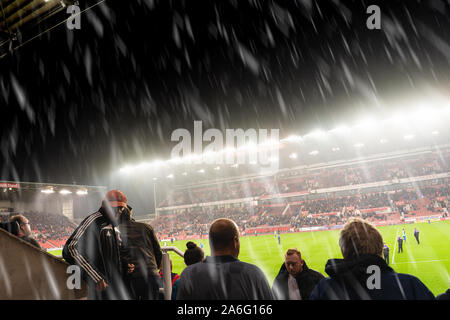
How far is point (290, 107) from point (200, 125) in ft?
15.9

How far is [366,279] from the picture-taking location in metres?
1.54

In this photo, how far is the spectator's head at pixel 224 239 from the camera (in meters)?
1.69

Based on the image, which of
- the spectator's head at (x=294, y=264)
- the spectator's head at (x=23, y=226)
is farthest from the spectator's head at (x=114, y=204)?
the spectator's head at (x=23, y=226)

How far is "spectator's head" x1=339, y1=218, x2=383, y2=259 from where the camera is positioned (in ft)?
5.39

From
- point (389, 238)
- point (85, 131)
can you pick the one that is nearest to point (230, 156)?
point (389, 238)

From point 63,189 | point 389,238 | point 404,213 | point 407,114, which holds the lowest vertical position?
point 389,238

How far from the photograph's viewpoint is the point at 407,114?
26.8 metres

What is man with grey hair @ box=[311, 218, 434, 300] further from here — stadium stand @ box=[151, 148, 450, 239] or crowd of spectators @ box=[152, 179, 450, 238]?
stadium stand @ box=[151, 148, 450, 239]

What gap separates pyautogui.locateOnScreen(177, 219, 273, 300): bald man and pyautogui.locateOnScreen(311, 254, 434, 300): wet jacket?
34cm

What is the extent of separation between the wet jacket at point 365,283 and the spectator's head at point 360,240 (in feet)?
0.19

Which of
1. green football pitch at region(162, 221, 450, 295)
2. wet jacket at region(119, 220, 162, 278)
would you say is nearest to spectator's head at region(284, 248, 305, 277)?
wet jacket at region(119, 220, 162, 278)

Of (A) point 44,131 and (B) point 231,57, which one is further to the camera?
(A) point 44,131

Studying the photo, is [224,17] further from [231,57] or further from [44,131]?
[44,131]

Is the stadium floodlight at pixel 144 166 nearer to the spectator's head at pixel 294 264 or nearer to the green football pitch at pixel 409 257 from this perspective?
the green football pitch at pixel 409 257
